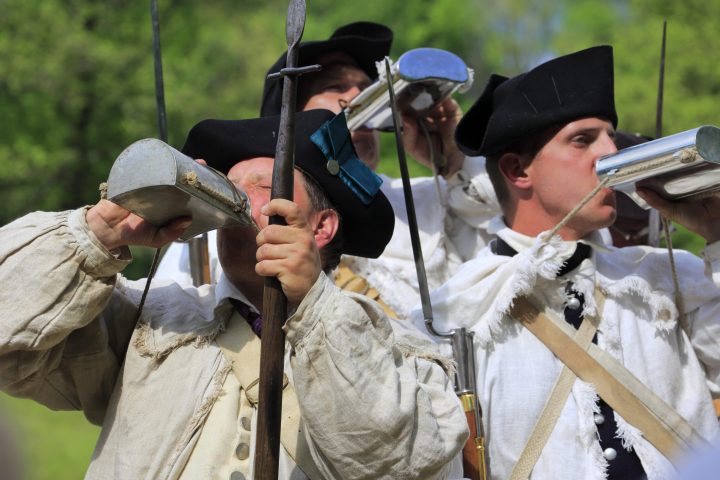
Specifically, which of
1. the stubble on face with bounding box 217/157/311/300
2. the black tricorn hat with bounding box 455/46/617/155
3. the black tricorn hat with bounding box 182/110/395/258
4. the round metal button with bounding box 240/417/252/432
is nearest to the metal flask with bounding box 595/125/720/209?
the black tricorn hat with bounding box 455/46/617/155

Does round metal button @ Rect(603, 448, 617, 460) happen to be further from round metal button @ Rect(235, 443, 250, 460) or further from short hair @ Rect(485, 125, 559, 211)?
round metal button @ Rect(235, 443, 250, 460)

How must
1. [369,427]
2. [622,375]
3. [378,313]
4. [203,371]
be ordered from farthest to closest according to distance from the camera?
[622,375]
[203,371]
[378,313]
[369,427]

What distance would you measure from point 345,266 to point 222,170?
4.35 feet

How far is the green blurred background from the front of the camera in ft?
44.1

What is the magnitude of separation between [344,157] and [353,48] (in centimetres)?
169

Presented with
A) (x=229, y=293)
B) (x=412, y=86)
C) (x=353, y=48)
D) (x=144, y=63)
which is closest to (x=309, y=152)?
(x=229, y=293)

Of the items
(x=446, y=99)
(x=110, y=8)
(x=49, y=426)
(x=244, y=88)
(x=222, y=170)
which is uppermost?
(x=110, y=8)

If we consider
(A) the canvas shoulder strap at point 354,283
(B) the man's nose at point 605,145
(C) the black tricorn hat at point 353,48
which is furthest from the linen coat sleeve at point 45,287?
(C) the black tricorn hat at point 353,48

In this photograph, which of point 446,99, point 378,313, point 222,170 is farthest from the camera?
point 446,99

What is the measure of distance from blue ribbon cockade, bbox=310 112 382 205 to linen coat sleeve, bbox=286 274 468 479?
1.75 ft

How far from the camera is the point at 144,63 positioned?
53.1ft

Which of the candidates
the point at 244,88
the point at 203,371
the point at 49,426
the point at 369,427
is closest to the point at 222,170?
the point at 203,371

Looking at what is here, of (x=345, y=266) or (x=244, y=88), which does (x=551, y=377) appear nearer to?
(x=345, y=266)

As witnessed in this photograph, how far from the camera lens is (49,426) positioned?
13.0 metres
